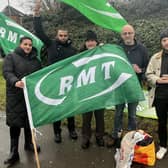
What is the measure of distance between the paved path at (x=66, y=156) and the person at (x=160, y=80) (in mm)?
690

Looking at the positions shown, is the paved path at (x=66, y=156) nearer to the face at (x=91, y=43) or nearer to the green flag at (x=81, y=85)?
the green flag at (x=81, y=85)

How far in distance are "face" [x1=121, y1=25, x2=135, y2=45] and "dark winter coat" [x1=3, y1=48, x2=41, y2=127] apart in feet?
4.29

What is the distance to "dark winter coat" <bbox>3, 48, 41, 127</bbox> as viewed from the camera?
5.57 metres

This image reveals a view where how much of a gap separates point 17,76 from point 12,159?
1.19 meters

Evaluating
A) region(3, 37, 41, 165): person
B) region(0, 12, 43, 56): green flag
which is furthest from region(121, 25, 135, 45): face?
region(0, 12, 43, 56): green flag

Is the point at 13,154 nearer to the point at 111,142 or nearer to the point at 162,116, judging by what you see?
the point at 111,142

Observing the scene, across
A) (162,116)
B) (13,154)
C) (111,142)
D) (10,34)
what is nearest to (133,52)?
(162,116)

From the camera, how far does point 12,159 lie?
19.1 feet

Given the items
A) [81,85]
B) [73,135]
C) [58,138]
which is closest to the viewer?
[81,85]

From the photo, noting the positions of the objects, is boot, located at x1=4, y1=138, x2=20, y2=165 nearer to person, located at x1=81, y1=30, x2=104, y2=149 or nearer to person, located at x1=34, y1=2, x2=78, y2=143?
person, located at x1=81, y1=30, x2=104, y2=149

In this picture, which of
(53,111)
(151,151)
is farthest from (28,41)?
(151,151)

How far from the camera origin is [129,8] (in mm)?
17281

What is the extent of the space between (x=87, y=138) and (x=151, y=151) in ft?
6.35

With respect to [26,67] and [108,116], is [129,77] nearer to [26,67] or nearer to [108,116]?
[26,67]
